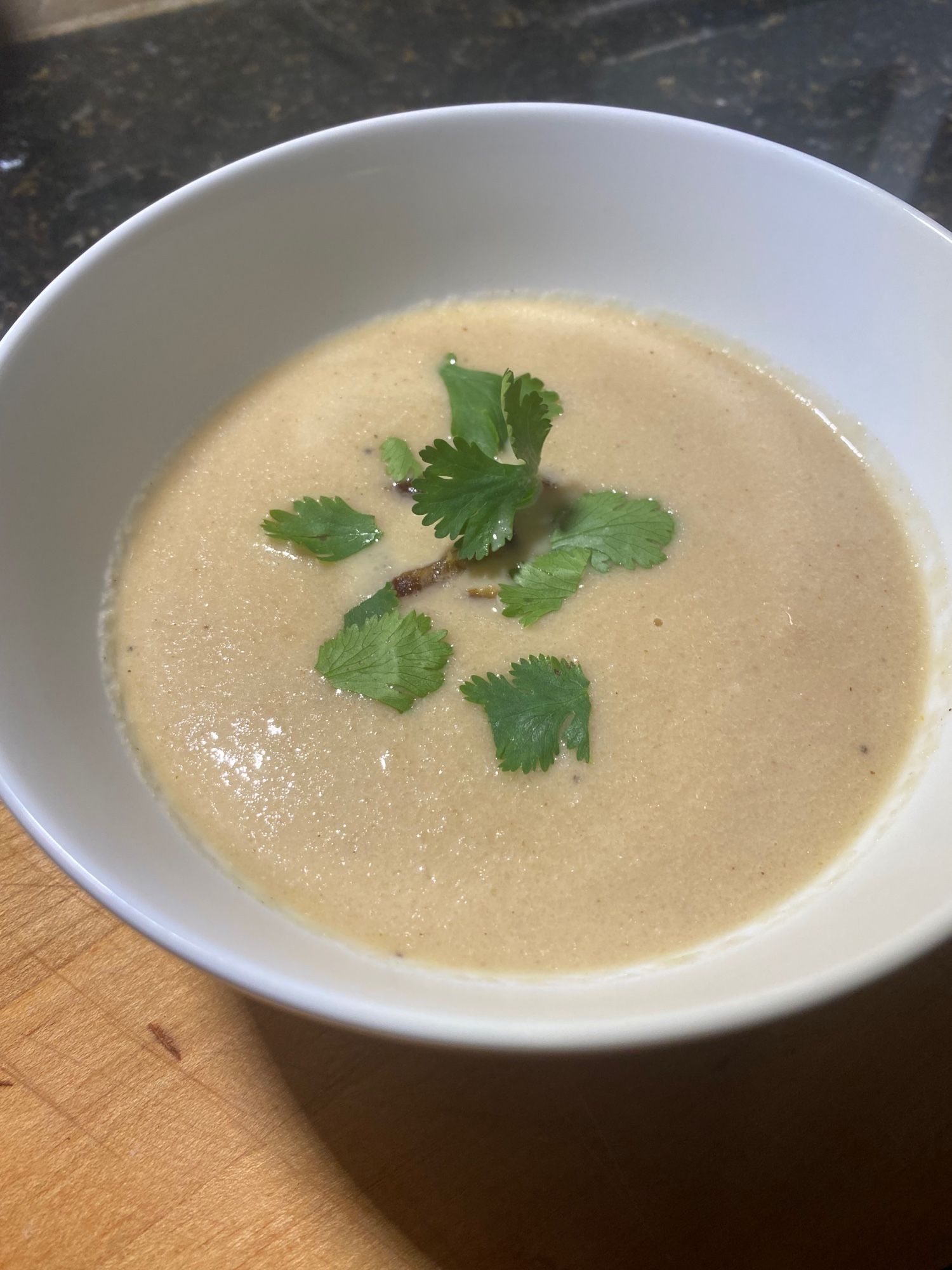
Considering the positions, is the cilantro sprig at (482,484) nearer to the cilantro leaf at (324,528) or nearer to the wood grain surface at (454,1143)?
the cilantro leaf at (324,528)

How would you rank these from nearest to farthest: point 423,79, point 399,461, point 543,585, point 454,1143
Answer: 1. point 454,1143
2. point 543,585
3. point 399,461
4. point 423,79

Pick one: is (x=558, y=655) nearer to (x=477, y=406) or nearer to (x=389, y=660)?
(x=389, y=660)

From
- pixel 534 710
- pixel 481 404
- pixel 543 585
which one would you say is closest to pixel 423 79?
pixel 481 404

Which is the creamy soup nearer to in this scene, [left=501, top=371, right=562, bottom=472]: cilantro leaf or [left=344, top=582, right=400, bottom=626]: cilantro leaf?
[left=344, top=582, right=400, bottom=626]: cilantro leaf

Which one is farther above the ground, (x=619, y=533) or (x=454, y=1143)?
(x=619, y=533)

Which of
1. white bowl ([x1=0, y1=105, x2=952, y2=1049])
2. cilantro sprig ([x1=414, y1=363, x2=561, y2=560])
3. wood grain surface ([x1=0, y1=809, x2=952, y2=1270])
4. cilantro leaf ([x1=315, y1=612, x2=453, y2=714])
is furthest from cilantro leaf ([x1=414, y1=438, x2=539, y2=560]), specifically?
wood grain surface ([x1=0, y1=809, x2=952, y2=1270])
